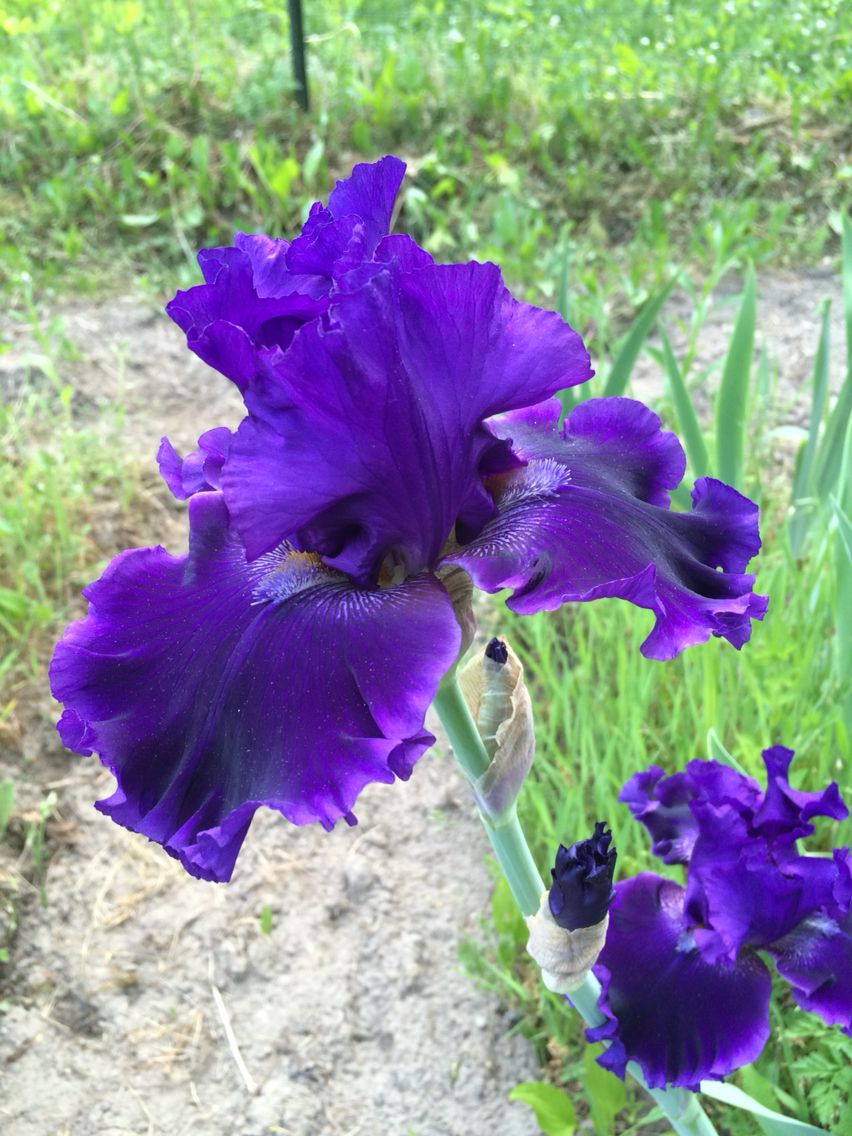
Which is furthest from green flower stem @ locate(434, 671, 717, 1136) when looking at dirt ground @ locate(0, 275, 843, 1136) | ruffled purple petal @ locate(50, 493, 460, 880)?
dirt ground @ locate(0, 275, 843, 1136)

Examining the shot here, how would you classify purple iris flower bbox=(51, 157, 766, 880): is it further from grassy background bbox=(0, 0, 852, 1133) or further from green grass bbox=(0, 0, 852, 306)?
green grass bbox=(0, 0, 852, 306)

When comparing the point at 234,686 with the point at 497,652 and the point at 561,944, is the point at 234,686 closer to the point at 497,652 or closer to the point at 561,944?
the point at 497,652

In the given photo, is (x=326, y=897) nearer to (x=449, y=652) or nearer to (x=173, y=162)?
(x=449, y=652)

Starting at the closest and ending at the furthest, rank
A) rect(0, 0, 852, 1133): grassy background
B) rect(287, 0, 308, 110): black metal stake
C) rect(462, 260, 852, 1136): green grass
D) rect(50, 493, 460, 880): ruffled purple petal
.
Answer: rect(50, 493, 460, 880): ruffled purple petal, rect(462, 260, 852, 1136): green grass, rect(0, 0, 852, 1133): grassy background, rect(287, 0, 308, 110): black metal stake

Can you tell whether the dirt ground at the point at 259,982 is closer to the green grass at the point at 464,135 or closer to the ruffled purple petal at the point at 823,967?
the ruffled purple petal at the point at 823,967

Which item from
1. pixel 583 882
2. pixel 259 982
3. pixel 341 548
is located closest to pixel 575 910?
pixel 583 882

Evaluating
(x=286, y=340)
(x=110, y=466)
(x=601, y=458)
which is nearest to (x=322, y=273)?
(x=286, y=340)
